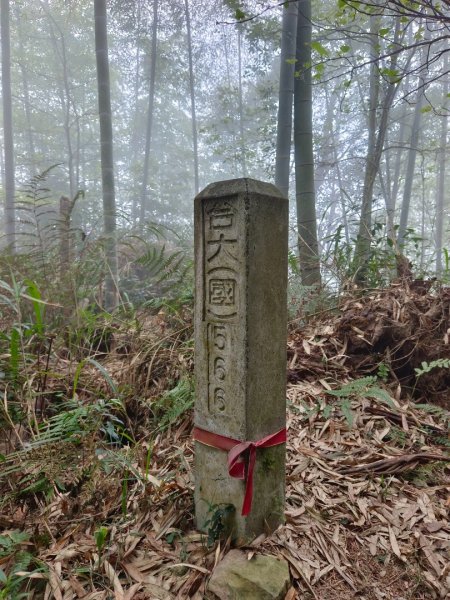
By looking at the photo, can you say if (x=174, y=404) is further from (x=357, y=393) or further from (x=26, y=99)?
(x=26, y=99)

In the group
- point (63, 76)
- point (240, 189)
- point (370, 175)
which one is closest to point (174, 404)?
point (240, 189)

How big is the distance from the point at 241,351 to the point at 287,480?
75cm

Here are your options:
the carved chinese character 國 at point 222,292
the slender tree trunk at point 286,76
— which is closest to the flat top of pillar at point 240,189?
the carved chinese character 國 at point 222,292

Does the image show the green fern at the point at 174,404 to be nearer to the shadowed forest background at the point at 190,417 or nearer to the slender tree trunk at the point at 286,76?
the shadowed forest background at the point at 190,417

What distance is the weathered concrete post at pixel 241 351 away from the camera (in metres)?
1.13

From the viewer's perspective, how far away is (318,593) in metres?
1.07

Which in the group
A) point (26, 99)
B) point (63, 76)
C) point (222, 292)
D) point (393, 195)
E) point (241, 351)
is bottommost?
point (241, 351)

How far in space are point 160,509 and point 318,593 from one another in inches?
24.1

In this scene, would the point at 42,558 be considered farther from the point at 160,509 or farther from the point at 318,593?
the point at 318,593

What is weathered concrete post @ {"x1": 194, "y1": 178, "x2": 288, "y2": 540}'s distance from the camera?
1.13 meters

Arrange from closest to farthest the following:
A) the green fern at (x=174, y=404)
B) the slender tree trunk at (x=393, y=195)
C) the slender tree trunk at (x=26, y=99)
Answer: the green fern at (x=174, y=404) < the slender tree trunk at (x=393, y=195) < the slender tree trunk at (x=26, y=99)

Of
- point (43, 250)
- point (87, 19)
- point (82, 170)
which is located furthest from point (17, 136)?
point (43, 250)

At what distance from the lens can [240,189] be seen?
1.10 m

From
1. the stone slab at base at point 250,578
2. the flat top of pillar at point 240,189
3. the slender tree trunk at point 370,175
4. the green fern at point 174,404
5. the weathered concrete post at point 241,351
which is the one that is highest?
the slender tree trunk at point 370,175
